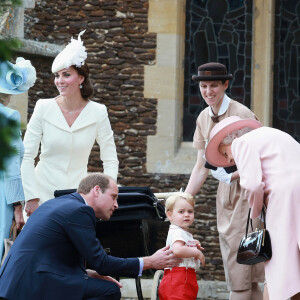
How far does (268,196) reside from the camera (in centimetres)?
540

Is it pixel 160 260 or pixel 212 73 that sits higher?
pixel 212 73

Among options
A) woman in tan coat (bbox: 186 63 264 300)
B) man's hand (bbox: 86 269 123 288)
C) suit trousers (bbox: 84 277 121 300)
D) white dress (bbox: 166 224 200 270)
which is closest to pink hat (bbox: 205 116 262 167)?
woman in tan coat (bbox: 186 63 264 300)

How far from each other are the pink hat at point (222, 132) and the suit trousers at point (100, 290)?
4.16 feet

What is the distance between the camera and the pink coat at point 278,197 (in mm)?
5324

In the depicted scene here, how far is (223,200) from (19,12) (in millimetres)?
3896

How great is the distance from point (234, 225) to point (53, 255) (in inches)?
76.8

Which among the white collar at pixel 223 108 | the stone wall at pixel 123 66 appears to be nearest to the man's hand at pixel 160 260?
the white collar at pixel 223 108

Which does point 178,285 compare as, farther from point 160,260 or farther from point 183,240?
point 160,260

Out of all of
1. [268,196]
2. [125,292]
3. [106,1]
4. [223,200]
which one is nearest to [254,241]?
[268,196]

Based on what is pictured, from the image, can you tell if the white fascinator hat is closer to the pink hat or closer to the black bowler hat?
the black bowler hat

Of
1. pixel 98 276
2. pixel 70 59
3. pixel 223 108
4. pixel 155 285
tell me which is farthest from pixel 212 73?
pixel 98 276

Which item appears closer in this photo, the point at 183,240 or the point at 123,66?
the point at 183,240

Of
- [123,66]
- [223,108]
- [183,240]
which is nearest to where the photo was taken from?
[183,240]

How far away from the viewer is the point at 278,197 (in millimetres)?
Result: 5344
